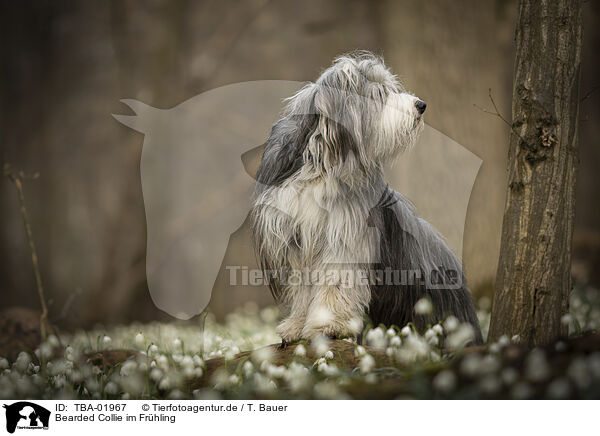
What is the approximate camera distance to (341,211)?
9.35 ft

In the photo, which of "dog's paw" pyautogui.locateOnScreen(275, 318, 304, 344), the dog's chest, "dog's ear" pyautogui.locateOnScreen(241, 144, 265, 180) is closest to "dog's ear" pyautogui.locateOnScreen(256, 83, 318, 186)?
the dog's chest

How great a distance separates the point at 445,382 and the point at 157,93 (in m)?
4.42

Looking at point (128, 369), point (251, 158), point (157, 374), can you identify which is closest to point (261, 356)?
point (157, 374)

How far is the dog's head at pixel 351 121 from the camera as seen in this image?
2.85 meters

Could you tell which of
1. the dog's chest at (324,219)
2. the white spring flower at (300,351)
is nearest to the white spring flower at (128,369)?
the white spring flower at (300,351)

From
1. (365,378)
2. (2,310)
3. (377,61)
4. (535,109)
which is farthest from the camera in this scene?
(2,310)

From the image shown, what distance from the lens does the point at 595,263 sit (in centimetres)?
523

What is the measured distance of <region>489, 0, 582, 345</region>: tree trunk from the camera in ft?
8.10

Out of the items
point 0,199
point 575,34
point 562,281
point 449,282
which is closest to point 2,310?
point 0,199

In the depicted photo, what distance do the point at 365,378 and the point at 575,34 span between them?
5.92 feet

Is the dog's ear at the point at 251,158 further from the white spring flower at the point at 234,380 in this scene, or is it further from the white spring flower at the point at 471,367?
the white spring flower at the point at 471,367

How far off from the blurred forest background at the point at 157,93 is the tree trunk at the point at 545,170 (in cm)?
177
